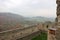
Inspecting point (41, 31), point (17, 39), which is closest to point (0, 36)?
point (17, 39)

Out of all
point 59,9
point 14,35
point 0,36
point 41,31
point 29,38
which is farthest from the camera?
point 41,31

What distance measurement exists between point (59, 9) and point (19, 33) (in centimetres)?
592

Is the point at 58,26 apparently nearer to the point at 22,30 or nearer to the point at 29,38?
the point at 22,30

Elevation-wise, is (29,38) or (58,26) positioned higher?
(58,26)

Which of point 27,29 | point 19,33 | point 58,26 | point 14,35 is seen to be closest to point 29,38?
point 27,29

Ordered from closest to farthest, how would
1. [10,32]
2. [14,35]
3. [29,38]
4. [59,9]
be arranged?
[59,9] → [10,32] → [14,35] → [29,38]

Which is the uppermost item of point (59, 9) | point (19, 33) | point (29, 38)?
point (59, 9)

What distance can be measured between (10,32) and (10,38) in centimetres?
35

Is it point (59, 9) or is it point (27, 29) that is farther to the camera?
point (27, 29)

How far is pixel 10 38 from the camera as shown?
6.57m

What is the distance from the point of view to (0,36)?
5809 mm

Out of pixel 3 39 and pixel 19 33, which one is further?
pixel 19 33

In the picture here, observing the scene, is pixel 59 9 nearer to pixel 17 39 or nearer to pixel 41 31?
pixel 17 39

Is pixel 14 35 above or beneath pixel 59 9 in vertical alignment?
beneath
